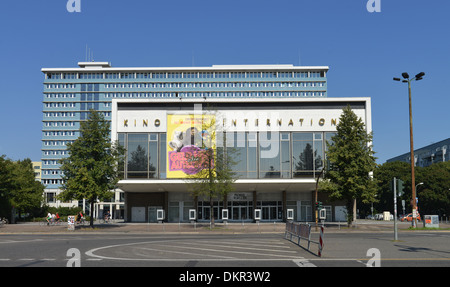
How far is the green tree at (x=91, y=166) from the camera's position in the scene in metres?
40.8

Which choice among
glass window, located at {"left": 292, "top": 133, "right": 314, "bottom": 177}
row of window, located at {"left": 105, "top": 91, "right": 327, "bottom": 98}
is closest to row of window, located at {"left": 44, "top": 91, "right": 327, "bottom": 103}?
row of window, located at {"left": 105, "top": 91, "right": 327, "bottom": 98}

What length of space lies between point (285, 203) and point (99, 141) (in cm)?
2587

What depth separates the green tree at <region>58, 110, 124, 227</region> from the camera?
1607 inches

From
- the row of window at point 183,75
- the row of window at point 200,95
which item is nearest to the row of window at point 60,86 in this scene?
the row of window at point 183,75

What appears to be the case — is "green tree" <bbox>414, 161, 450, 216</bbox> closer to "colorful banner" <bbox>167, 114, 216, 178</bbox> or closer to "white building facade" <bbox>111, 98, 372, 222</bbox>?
"white building facade" <bbox>111, 98, 372, 222</bbox>

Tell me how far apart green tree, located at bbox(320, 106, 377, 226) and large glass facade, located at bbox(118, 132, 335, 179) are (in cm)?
1023

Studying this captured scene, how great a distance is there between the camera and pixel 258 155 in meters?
54.5

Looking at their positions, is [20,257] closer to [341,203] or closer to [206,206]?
[206,206]

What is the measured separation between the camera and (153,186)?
54.4 m

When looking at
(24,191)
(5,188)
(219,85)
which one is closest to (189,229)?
(5,188)

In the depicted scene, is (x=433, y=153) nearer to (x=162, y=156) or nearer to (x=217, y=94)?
(x=217, y=94)

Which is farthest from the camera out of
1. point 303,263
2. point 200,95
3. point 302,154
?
point 200,95

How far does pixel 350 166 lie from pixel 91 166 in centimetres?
2439

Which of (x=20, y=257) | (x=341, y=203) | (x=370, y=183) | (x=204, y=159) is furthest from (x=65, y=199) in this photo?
(x=341, y=203)
